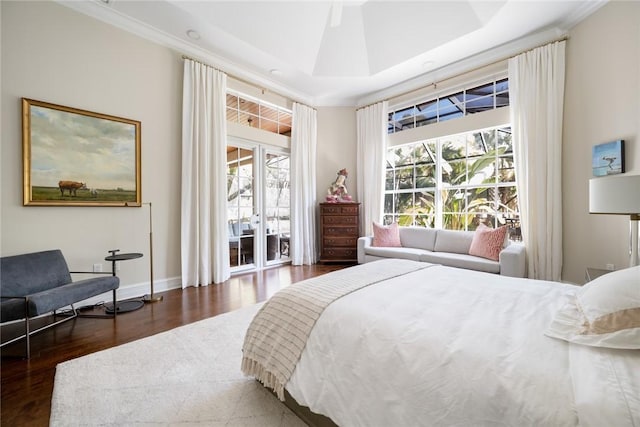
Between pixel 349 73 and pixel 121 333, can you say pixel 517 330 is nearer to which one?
pixel 121 333

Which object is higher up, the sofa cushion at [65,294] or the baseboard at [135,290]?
the sofa cushion at [65,294]

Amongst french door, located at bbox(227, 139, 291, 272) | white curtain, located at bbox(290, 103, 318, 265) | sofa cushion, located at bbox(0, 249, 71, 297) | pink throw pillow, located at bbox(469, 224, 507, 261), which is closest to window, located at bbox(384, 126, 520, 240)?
pink throw pillow, located at bbox(469, 224, 507, 261)

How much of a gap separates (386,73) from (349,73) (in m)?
0.63

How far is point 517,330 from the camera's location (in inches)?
40.9

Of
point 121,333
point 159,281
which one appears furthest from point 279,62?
point 121,333

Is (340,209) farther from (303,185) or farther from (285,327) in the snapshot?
(285,327)

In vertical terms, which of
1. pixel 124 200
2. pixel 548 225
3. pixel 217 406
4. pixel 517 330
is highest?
pixel 124 200

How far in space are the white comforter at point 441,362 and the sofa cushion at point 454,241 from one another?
8.18 ft

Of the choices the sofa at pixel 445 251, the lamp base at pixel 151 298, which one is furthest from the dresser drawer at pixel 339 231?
the lamp base at pixel 151 298

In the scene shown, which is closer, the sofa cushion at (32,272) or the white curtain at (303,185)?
the sofa cushion at (32,272)

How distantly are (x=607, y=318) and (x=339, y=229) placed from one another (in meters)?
4.34

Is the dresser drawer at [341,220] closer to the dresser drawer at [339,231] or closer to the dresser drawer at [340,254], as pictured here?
the dresser drawer at [339,231]

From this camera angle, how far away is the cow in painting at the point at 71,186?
2.78m

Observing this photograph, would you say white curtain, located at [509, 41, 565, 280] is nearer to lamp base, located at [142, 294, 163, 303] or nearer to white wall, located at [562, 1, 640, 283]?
white wall, located at [562, 1, 640, 283]
